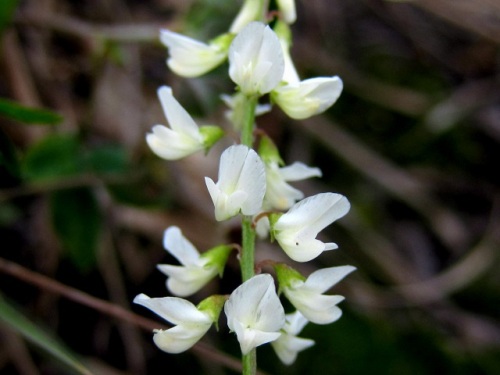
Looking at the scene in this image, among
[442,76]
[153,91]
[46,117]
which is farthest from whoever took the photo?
[442,76]

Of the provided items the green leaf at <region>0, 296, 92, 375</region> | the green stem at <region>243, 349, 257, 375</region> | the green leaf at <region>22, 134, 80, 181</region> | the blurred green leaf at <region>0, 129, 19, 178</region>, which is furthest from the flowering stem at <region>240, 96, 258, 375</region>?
the green leaf at <region>22, 134, 80, 181</region>

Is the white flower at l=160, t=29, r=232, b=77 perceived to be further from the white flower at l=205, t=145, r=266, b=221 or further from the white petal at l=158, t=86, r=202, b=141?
the white flower at l=205, t=145, r=266, b=221

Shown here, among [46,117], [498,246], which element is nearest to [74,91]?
[46,117]

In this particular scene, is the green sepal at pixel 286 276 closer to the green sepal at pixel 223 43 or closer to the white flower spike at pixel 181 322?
the white flower spike at pixel 181 322

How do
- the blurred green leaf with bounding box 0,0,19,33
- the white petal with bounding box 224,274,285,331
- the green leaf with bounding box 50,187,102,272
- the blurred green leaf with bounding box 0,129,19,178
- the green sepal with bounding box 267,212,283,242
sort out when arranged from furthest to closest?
the green leaf with bounding box 50,187,102,272, the blurred green leaf with bounding box 0,0,19,33, the blurred green leaf with bounding box 0,129,19,178, the green sepal with bounding box 267,212,283,242, the white petal with bounding box 224,274,285,331

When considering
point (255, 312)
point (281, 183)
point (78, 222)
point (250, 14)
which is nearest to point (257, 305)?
point (255, 312)

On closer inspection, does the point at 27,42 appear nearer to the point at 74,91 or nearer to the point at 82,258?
the point at 74,91

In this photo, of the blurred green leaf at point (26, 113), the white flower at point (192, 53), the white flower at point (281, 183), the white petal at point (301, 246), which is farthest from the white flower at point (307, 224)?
the blurred green leaf at point (26, 113)
